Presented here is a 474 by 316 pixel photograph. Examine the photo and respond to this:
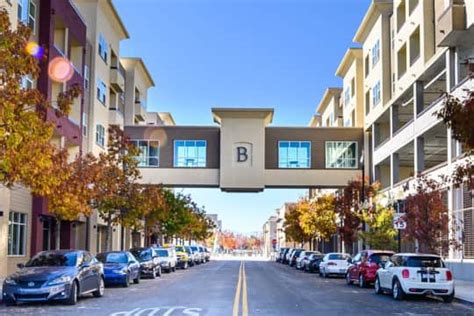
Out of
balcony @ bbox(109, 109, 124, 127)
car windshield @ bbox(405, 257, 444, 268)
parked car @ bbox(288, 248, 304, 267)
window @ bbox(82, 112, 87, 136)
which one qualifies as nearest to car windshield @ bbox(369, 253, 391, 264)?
car windshield @ bbox(405, 257, 444, 268)

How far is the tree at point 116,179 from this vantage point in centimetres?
3638

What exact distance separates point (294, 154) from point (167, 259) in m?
21.4

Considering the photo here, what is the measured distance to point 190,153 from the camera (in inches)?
2483

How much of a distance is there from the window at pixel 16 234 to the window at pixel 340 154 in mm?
33690

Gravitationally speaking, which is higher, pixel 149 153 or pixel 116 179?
pixel 149 153

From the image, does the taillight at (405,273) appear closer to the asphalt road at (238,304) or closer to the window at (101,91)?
the asphalt road at (238,304)

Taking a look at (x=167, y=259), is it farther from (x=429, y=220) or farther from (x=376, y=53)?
(x=376, y=53)

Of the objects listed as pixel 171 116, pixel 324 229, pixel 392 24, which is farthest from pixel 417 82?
pixel 171 116

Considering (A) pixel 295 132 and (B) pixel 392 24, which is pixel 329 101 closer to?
(A) pixel 295 132

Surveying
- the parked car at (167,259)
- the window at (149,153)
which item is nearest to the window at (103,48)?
the window at (149,153)

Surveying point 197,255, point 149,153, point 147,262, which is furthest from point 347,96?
point 147,262

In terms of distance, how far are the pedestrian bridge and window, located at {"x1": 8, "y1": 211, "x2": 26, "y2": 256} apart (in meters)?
27.7

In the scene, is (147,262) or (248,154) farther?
(248,154)

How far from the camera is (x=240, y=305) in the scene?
19453 mm
